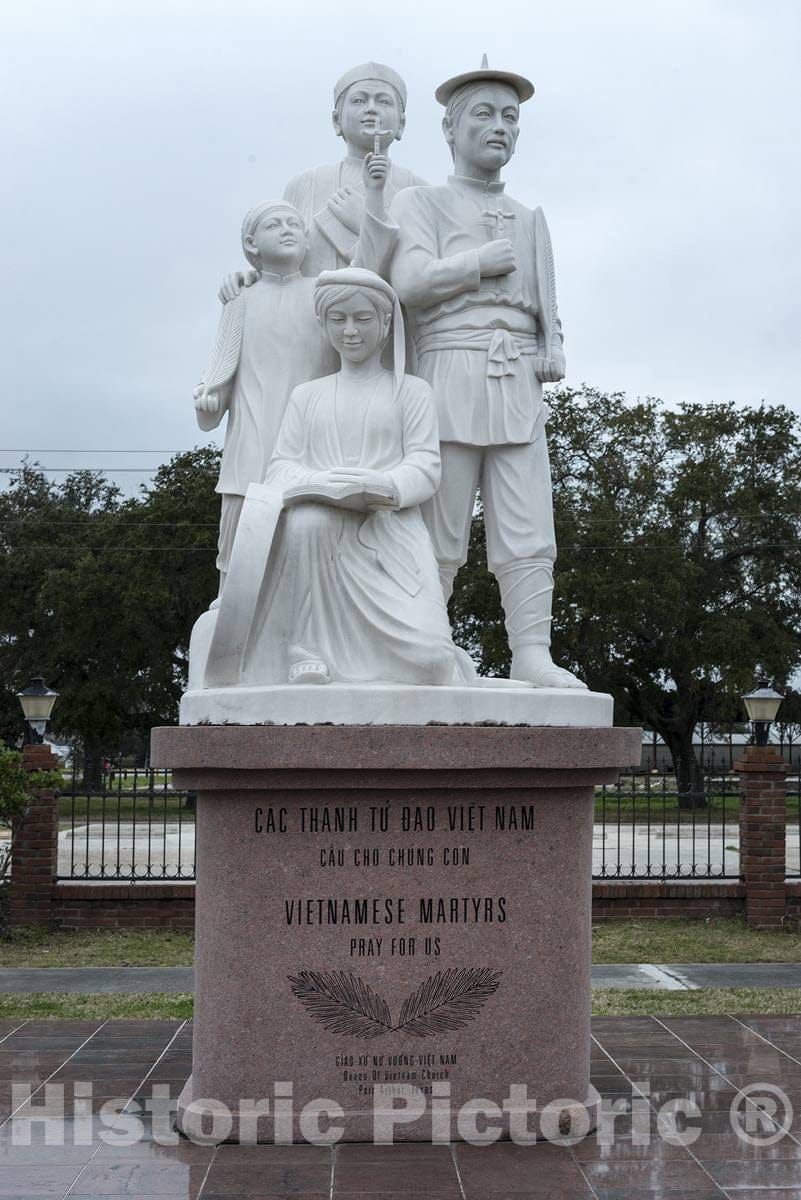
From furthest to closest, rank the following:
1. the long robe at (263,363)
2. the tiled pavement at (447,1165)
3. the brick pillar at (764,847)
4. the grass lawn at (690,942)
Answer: the brick pillar at (764,847), the grass lawn at (690,942), the long robe at (263,363), the tiled pavement at (447,1165)

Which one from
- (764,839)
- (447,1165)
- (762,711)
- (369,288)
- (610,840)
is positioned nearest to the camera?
(447,1165)

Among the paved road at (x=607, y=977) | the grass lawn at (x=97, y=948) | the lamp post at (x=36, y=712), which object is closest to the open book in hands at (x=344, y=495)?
the paved road at (x=607, y=977)

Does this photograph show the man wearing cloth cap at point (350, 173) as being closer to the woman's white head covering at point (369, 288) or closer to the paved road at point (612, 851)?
the woman's white head covering at point (369, 288)

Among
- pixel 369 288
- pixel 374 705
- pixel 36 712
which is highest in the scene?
pixel 369 288

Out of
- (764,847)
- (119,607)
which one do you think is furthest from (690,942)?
(119,607)

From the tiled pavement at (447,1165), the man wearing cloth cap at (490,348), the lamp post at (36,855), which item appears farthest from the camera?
the lamp post at (36,855)

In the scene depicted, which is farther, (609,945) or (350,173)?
(609,945)

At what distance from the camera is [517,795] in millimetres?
4414

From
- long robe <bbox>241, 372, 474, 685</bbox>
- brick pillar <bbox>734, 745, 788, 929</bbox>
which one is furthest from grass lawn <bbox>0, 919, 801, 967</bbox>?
long robe <bbox>241, 372, 474, 685</bbox>

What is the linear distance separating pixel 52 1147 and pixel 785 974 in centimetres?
616

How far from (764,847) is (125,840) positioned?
40.8ft

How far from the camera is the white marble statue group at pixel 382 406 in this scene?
14.9ft

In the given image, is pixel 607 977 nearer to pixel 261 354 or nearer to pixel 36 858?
pixel 36 858

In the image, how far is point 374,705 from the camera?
170 inches
